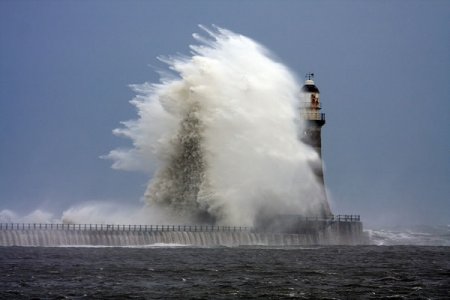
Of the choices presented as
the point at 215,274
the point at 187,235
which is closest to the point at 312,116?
the point at 187,235

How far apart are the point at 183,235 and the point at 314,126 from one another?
15.1 m

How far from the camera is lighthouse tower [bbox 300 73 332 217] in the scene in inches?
2699

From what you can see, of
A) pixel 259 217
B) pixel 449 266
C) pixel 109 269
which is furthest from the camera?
pixel 259 217

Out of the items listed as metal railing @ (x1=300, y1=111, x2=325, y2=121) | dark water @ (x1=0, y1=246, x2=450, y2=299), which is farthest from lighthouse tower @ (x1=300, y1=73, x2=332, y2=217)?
dark water @ (x1=0, y1=246, x2=450, y2=299)

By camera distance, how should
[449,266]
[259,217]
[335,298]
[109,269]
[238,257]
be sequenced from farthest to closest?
[259,217]
[238,257]
[449,266]
[109,269]
[335,298]

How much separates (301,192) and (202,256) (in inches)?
738

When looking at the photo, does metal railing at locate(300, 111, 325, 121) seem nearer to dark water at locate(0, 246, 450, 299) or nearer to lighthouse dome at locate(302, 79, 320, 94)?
lighthouse dome at locate(302, 79, 320, 94)

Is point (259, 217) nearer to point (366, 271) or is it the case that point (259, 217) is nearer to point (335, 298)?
point (366, 271)


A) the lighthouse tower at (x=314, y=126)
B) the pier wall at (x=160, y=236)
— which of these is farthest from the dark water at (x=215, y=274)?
the lighthouse tower at (x=314, y=126)

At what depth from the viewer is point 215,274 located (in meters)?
40.1

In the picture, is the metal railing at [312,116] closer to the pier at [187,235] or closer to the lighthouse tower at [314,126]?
the lighthouse tower at [314,126]

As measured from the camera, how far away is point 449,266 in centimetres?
4675

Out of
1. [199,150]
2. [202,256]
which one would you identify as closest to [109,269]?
[202,256]

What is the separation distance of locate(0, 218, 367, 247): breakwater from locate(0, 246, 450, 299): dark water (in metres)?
2.50
